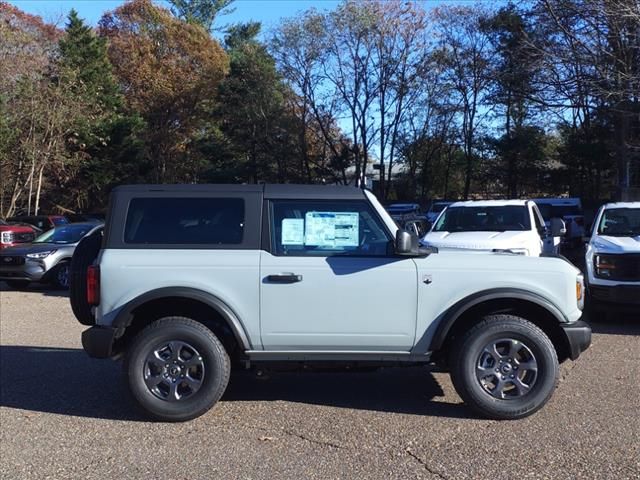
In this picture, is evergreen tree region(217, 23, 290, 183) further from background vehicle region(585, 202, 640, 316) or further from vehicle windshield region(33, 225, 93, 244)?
background vehicle region(585, 202, 640, 316)

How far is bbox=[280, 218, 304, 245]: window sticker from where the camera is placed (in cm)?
557

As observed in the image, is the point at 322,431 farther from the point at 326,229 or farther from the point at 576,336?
the point at 576,336

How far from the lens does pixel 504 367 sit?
545cm

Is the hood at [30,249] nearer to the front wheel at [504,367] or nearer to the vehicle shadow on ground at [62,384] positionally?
the vehicle shadow on ground at [62,384]

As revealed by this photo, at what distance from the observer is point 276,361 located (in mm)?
5535

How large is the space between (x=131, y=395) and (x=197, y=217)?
155 cm

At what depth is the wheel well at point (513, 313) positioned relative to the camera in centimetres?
558

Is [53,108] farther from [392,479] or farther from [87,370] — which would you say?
[392,479]

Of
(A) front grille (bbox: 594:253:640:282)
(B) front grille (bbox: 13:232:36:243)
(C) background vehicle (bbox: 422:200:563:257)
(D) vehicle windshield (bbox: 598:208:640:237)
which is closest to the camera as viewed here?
(A) front grille (bbox: 594:253:640:282)

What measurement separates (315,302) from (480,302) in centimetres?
133

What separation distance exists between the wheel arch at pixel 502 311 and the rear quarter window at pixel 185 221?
1.84 meters

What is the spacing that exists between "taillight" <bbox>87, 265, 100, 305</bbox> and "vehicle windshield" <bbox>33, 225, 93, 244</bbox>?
1012 cm

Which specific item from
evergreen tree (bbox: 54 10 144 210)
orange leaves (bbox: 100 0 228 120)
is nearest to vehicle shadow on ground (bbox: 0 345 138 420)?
evergreen tree (bbox: 54 10 144 210)

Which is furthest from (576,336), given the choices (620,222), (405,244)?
(620,222)
